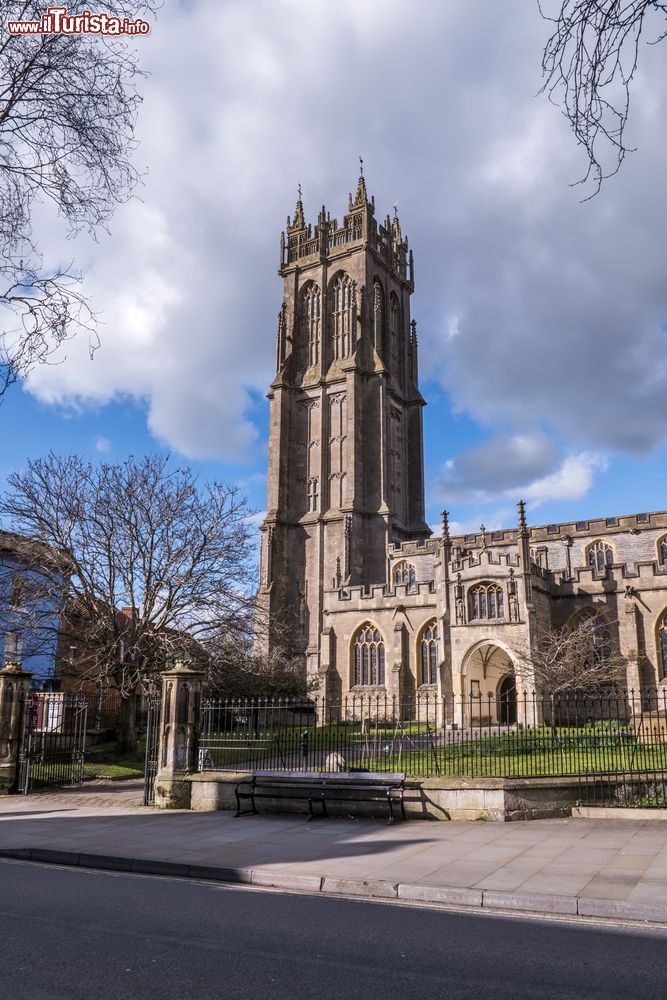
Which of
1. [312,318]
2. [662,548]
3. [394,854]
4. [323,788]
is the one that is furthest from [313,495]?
[394,854]

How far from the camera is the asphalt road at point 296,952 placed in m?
4.84

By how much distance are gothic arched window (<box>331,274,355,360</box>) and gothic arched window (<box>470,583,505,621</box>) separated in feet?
91.6

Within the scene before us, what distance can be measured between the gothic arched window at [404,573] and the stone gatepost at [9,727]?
33271 mm

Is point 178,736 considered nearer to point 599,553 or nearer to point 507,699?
point 507,699

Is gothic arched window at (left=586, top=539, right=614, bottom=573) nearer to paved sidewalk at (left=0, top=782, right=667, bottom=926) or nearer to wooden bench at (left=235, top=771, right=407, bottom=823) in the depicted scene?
wooden bench at (left=235, top=771, right=407, bottom=823)

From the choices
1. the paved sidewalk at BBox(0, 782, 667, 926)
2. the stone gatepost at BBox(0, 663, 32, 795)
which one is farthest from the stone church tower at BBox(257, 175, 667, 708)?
the paved sidewalk at BBox(0, 782, 667, 926)

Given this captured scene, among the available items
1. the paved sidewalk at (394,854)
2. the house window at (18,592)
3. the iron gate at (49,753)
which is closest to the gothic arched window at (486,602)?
the iron gate at (49,753)

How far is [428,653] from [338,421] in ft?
73.2

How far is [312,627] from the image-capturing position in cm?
5178

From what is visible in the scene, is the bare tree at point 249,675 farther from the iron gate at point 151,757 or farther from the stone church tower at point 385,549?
the iron gate at point 151,757

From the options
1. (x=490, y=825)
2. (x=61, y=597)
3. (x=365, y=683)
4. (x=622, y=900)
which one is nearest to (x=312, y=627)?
(x=365, y=683)

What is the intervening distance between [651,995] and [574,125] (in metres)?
5.57

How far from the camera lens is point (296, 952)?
562cm

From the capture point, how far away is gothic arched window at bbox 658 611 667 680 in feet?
111
